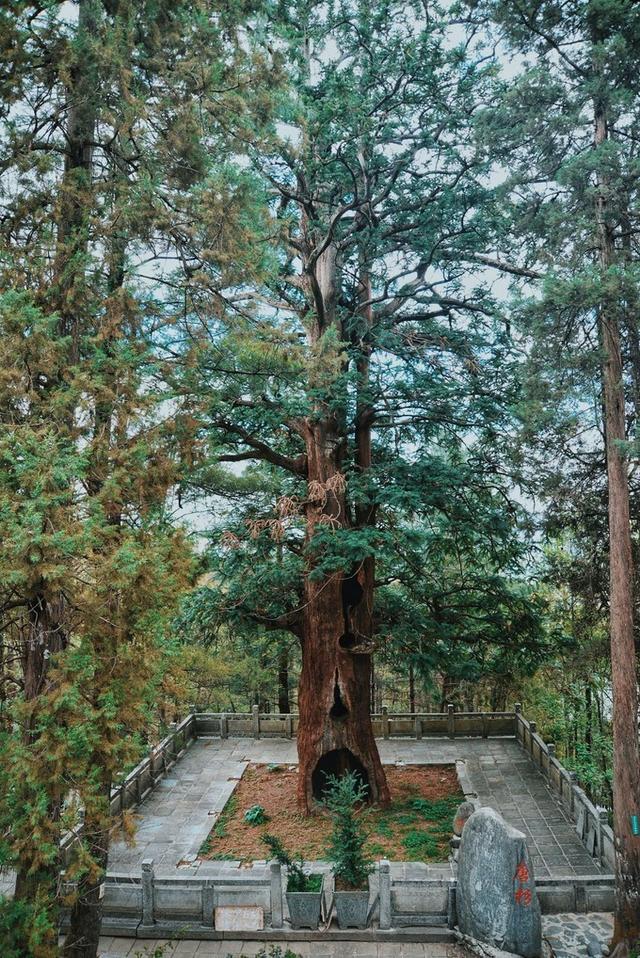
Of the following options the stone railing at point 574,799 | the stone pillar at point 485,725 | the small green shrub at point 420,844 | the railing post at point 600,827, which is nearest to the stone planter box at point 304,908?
the small green shrub at point 420,844

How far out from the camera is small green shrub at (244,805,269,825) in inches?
510

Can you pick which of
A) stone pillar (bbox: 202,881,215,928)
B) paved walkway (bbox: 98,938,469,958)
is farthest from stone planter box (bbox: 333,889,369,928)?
stone pillar (bbox: 202,881,215,928)

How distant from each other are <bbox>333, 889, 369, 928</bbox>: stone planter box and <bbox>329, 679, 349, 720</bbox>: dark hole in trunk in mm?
4208

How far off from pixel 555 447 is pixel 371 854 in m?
6.93

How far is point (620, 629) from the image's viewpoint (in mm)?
9258

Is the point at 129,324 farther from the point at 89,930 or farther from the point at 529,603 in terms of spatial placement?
the point at 529,603

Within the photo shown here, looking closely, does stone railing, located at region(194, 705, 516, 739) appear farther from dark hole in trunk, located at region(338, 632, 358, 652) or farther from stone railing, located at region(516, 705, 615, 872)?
dark hole in trunk, located at region(338, 632, 358, 652)

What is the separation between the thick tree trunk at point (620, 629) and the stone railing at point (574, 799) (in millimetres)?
1572

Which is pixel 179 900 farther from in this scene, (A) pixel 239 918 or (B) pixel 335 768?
(B) pixel 335 768

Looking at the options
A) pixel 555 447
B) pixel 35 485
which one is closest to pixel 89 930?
pixel 35 485

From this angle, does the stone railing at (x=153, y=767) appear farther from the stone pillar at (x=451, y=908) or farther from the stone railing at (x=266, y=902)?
the stone pillar at (x=451, y=908)

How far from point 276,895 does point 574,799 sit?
20.1 ft

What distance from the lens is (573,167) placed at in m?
9.10

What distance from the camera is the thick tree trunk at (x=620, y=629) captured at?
891 centimetres
